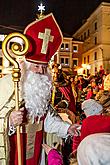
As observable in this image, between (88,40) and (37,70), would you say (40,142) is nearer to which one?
(37,70)

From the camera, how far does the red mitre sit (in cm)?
340

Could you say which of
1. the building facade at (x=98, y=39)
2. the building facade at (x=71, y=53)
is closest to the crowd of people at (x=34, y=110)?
the building facade at (x=98, y=39)

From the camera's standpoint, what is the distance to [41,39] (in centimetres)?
341

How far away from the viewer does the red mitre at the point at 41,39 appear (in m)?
3.40

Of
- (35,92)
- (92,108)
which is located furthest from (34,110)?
(92,108)

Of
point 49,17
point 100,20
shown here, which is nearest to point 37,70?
point 49,17

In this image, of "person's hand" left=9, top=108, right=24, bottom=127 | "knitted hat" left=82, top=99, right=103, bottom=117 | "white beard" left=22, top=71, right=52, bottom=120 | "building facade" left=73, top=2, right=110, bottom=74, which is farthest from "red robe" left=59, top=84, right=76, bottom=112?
"building facade" left=73, top=2, right=110, bottom=74

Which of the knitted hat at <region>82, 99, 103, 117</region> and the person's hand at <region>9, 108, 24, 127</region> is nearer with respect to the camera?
the person's hand at <region>9, 108, 24, 127</region>

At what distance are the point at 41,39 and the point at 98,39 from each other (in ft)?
132

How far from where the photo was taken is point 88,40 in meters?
48.6

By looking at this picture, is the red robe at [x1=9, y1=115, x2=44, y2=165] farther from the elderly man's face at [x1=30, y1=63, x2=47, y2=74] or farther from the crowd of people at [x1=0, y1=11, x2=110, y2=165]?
the elderly man's face at [x1=30, y1=63, x2=47, y2=74]

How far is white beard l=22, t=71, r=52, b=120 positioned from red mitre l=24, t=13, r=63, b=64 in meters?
0.20

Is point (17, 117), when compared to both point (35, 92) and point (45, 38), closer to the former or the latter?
point (35, 92)

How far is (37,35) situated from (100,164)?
1.94m
